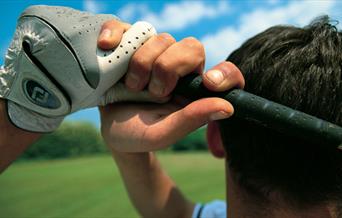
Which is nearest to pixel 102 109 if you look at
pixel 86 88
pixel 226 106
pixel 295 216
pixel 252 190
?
pixel 86 88

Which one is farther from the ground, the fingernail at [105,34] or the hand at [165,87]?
the fingernail at [105,34]

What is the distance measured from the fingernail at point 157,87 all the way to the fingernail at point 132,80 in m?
0.03

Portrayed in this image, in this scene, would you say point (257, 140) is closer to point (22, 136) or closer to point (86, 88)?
point (86, 88)

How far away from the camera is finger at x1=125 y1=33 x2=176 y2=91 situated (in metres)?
0.88

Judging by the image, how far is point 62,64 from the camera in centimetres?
88

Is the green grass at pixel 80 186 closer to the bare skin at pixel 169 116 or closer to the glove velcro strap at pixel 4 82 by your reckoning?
the bare skin at pixel 169 116

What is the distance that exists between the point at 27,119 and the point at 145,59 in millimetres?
346

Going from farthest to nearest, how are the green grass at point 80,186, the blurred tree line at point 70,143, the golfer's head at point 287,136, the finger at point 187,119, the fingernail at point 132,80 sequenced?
the blurred tree line at point 70,143 < the green grass at point 80,186 < the golfer's head at point 287,136 < the fingernail at point 132,80 < the finger at point 187,119

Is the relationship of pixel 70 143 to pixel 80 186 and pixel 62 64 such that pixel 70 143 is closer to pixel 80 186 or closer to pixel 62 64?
pixel 80 186

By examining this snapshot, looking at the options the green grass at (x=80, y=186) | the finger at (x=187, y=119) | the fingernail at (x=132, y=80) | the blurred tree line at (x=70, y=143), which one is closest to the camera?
the finger at (x=187, y=119)

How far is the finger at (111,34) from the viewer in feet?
2.88

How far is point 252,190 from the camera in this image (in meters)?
1.17

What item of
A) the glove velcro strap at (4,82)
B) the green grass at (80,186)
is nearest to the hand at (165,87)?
the glove velcro strap at (4,82)

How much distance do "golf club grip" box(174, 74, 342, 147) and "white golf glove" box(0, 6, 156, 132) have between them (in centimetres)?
21
